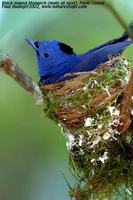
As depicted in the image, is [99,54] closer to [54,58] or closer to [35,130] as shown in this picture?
[54,58]

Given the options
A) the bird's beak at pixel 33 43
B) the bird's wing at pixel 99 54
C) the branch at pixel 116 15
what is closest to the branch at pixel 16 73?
the bird's beak at pixel 33 43

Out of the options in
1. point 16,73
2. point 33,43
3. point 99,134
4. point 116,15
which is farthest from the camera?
point 33,43

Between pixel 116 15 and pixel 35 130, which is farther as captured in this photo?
pixel 35 130

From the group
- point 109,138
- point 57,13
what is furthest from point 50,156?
point 57,13

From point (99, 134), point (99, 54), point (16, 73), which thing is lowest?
point (99, 134)

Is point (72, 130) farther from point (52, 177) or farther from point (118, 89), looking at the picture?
point (52, 177)

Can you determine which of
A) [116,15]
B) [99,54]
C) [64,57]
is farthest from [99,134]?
[116,15]
